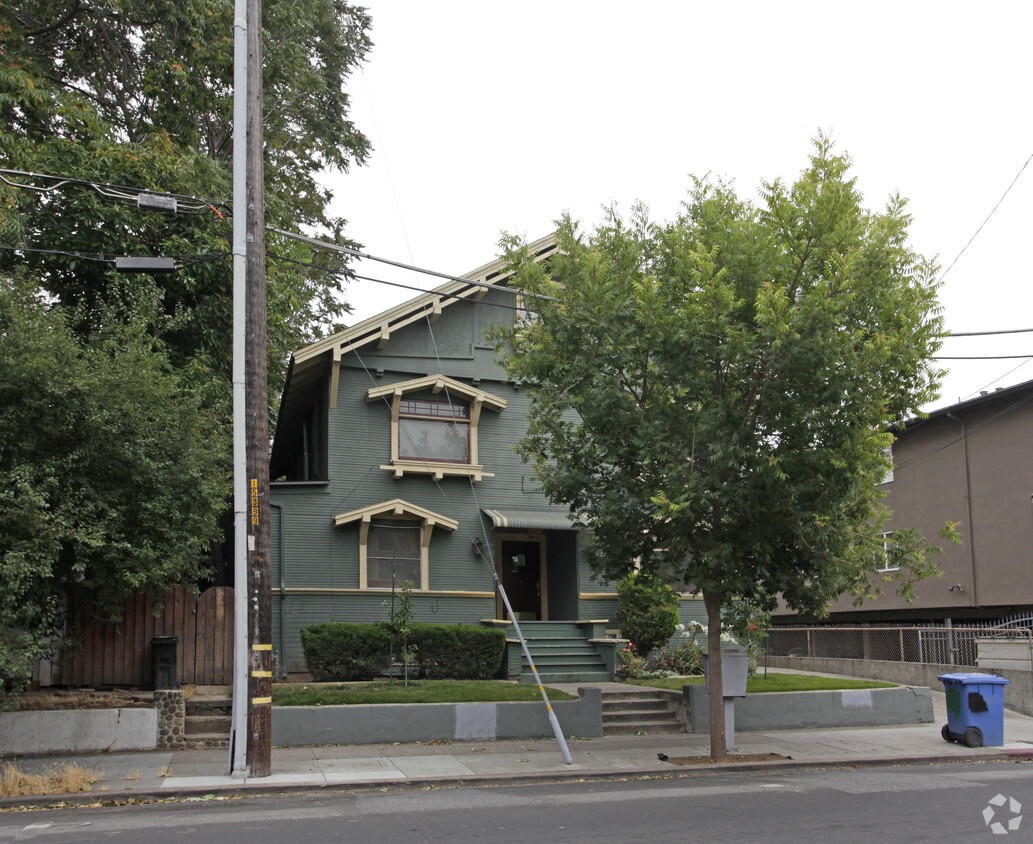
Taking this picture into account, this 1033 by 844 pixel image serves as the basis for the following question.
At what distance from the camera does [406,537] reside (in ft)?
62.8

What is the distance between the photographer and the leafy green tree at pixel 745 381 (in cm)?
1190

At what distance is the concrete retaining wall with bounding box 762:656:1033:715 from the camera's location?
17.9 m

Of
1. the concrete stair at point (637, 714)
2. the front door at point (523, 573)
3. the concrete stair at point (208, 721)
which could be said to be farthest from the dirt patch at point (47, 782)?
the front door at point (523, 573)

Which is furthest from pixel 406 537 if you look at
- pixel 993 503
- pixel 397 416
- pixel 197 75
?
pixel 993 503

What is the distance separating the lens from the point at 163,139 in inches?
787

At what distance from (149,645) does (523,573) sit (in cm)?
817

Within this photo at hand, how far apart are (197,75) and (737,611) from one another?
1805cm

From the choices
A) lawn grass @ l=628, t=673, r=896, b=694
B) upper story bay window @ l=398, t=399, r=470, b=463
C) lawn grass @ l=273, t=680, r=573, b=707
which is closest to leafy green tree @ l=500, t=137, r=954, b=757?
lawn grass @ l=273, t=680, r=573, b=707

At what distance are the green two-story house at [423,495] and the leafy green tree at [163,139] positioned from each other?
2837mm

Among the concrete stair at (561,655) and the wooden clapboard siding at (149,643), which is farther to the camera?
the concrete stair at (561,655)

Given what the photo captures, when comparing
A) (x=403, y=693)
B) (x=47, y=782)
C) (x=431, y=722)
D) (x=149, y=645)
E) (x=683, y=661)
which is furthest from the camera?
(x=683, y=661)

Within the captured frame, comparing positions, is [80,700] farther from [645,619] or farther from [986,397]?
[986,397]

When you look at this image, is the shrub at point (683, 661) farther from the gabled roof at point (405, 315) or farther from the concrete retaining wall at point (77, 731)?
the concrete retaining wall at point (77, 731)

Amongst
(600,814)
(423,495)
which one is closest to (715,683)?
(600,814)
